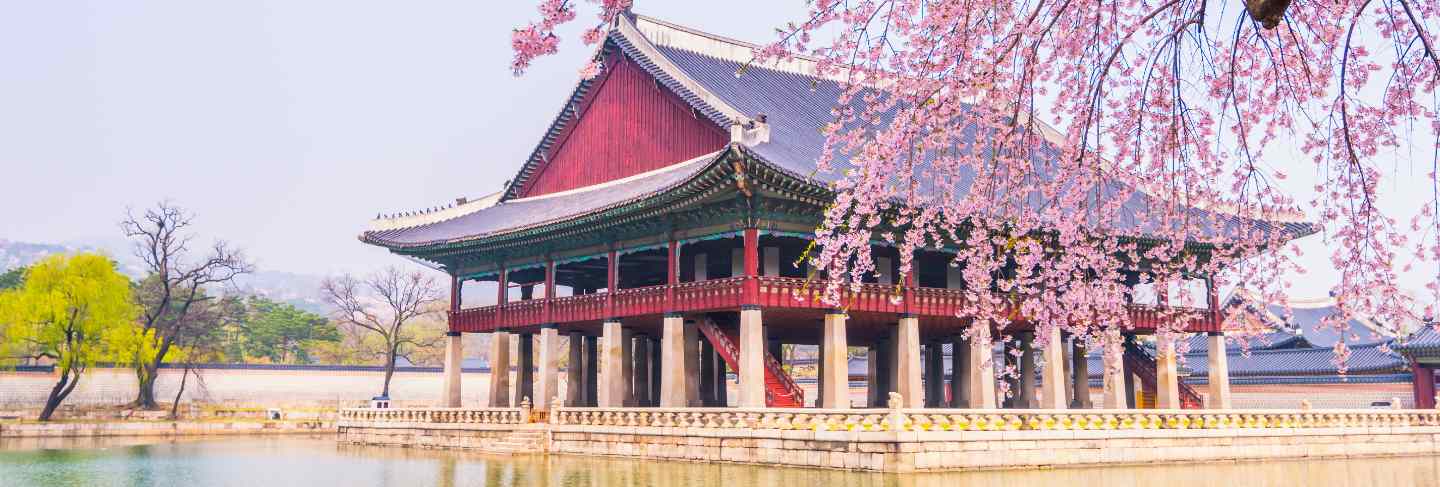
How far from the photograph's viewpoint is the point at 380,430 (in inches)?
1631

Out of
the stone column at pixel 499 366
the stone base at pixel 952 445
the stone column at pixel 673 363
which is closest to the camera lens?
the stone base at pixel 952 445

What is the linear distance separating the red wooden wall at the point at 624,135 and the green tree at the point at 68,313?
1943 cm

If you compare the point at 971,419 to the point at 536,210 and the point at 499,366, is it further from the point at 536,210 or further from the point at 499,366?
the point at 499,366

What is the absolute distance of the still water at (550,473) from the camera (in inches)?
878

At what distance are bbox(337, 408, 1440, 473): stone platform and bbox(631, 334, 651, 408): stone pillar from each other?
7929 mm

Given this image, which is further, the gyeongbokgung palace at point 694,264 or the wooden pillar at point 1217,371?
the wooden pillar at point 1217,371

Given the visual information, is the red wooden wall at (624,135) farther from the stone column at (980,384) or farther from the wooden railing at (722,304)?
the stone column at (980,384)

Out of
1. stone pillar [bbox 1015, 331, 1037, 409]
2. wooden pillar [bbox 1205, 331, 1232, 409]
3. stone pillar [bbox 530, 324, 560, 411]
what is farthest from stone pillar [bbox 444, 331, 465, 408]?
wooden pillar [bbox 1205, 331, 1232, 409]

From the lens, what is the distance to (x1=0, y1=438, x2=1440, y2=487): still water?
22.3 metres

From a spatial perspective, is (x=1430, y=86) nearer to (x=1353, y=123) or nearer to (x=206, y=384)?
(x=1353, y=123)

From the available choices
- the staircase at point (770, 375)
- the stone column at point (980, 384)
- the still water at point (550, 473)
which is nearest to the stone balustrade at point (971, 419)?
the still water at point (550, 473)

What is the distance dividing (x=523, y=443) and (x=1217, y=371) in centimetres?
2305

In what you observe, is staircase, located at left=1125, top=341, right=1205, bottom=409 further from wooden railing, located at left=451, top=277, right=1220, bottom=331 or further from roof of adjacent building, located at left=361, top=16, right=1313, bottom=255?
roof of adjacent building, located at left=361, top=16, right=1313, bottom=255

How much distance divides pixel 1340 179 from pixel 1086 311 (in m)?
5.42
